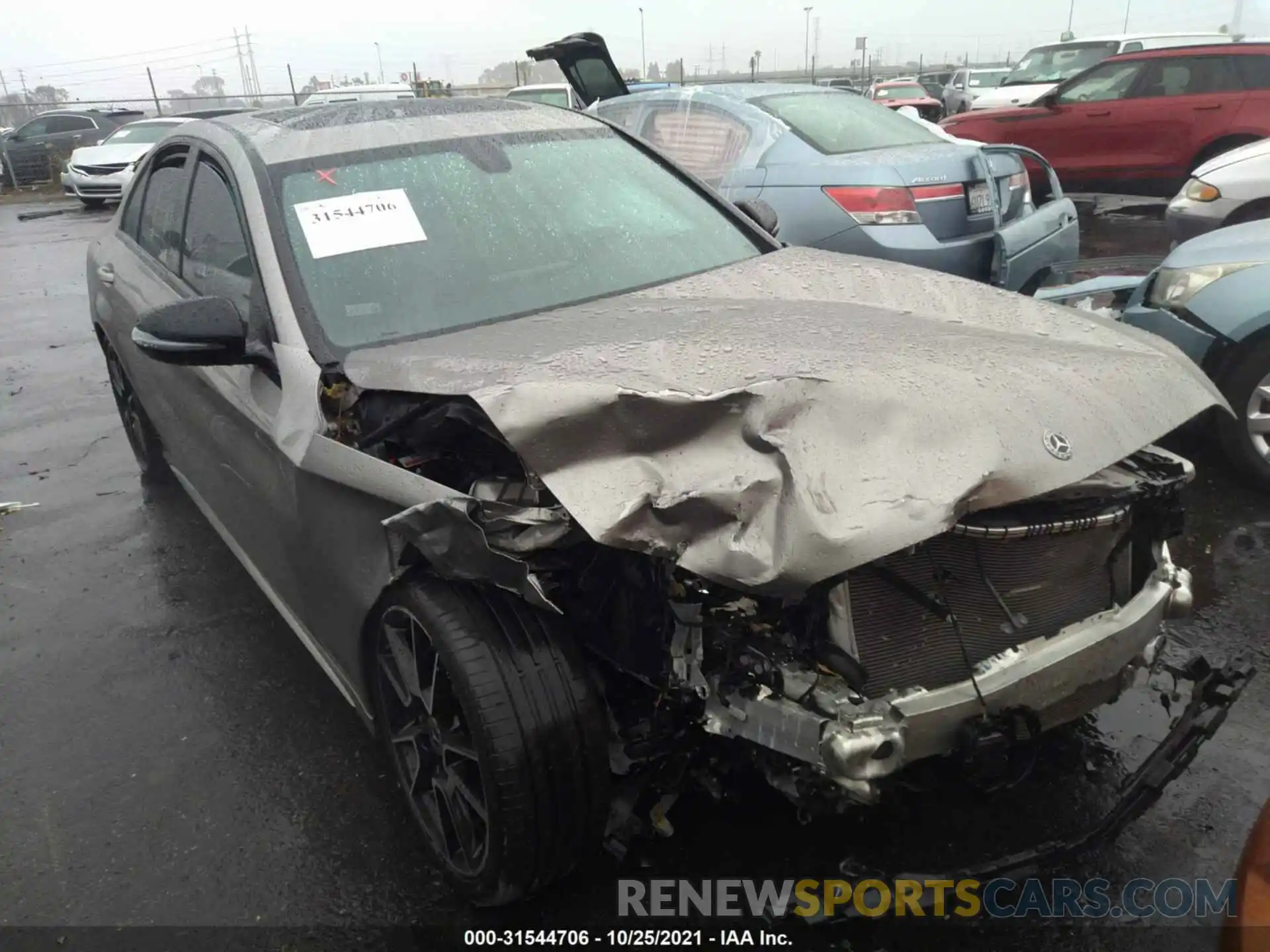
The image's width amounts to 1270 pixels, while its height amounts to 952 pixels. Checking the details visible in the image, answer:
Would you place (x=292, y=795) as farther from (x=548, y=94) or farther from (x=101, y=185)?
(x=101, y=185)

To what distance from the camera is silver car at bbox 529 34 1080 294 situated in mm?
5359

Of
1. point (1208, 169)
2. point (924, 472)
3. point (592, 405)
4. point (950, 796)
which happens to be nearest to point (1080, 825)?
point (950, 796)

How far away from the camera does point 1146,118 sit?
964 cm

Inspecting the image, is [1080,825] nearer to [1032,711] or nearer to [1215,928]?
[1215,928]

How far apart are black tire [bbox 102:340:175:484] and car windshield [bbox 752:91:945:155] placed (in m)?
4.10

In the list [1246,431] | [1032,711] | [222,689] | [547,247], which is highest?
[547,247]

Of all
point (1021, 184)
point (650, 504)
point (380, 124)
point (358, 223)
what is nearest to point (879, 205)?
point (1021, 184)

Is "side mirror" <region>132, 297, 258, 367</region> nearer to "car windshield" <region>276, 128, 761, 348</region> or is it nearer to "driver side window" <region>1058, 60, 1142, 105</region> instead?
"car windshield" <region>276, 128, 761, 348</region>

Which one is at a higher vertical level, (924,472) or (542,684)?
(924,472)

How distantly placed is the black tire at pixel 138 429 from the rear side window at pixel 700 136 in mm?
3457

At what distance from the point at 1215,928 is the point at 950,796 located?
2.06ft

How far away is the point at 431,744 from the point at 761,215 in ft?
A: 7.84

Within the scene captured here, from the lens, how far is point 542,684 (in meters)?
2.01

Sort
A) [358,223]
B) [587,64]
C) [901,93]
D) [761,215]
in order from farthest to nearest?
[901,93] < [587,64] < [761,215] < [358,223]
